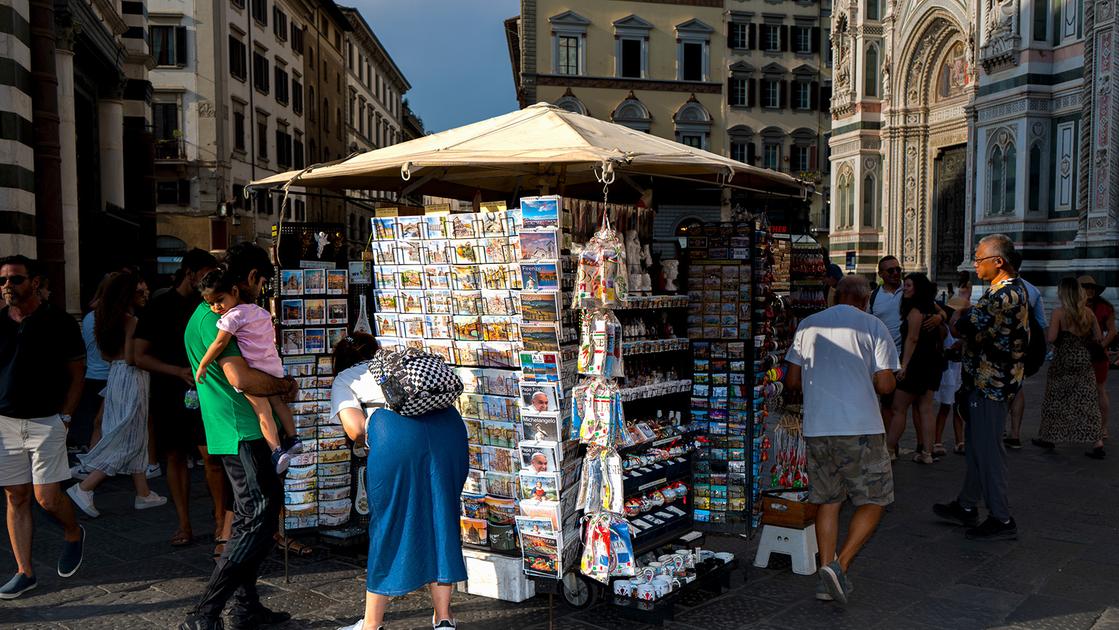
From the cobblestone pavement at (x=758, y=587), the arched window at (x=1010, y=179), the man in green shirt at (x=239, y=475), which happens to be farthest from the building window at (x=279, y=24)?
the man in green shirt at (x=239, y=475)

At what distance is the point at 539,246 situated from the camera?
4852 mm

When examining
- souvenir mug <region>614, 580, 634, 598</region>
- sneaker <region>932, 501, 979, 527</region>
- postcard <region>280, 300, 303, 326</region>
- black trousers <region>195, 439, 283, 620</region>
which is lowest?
sneaker <region>932, 501, 979, 527</region>

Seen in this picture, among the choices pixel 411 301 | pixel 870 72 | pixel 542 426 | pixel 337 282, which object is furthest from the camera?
pixel 870 72

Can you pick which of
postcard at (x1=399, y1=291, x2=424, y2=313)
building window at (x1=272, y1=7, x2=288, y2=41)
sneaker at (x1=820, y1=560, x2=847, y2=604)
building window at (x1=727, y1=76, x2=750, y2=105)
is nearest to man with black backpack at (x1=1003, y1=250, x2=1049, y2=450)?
sneaker at (x1=820, y1=560, x2=847, y2=604)

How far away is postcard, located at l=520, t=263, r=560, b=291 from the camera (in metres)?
4.83

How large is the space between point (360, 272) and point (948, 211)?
26009 mm

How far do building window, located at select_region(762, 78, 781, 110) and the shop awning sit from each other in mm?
38644

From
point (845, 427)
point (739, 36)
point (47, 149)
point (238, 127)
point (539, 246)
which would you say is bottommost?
point (845, 427)

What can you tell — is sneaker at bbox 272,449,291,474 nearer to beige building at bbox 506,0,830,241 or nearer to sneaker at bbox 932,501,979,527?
sneaker at bbox 932,501,979,527

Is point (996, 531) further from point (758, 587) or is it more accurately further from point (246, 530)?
point (246, 530)

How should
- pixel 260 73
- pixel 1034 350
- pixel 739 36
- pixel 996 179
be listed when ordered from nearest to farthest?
pixel 1034 350, pixel 996 179, pixel 260 73, pixel 739 36

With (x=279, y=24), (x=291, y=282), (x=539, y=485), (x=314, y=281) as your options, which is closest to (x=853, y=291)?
(x=539, y=485)

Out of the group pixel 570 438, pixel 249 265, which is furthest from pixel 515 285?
pixel 249 265

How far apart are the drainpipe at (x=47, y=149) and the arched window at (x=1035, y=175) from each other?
21864 mm
